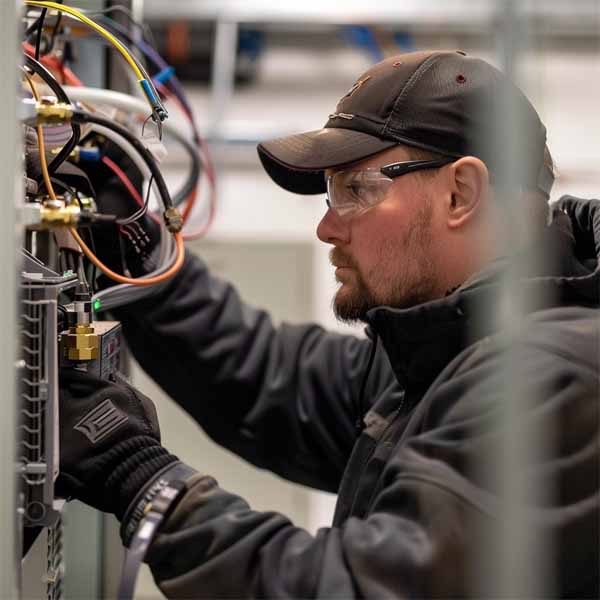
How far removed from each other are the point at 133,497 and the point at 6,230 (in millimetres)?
330

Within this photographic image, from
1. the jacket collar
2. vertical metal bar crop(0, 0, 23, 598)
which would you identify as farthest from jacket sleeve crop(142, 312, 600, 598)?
vertical metal bar crop(0, 0, 23, 598)

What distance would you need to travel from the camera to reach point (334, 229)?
127cm

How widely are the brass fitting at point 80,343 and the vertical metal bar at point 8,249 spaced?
24 centimetres

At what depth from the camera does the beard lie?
122 cm

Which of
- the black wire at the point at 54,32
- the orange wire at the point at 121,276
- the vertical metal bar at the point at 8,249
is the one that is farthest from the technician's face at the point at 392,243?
the vertical metal bar at the point at 8,249

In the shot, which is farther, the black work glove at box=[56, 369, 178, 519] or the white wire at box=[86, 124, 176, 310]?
the white wire at box=[86, 124, 176, 310]

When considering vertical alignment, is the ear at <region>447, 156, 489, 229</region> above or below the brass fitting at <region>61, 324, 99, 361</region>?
above

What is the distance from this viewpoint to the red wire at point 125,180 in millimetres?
1333

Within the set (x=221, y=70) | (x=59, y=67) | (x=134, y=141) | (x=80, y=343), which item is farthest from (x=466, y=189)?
(x=221, y=70)

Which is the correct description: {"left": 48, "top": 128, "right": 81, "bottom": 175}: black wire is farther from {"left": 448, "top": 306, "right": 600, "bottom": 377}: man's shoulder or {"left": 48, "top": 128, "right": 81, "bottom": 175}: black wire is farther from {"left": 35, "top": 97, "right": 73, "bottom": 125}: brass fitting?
{"left": 448, "top": 306, "right": 600, "bottom": 377}: man's shoulder

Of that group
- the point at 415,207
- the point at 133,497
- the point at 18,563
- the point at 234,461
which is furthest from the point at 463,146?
the point at 234,461

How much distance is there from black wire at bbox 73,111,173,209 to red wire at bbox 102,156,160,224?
0.17 meters

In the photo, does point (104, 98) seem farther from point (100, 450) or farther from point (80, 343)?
point (100, 450)

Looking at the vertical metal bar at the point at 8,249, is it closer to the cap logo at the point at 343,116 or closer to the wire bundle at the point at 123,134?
the wire bundle at the point at 123,134
